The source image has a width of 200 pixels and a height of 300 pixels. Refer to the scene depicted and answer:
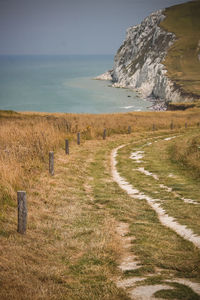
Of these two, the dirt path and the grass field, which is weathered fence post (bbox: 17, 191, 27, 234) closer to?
the grass field

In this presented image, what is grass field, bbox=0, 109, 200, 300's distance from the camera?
6.12 m

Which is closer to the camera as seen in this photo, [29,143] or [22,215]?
[22,215]

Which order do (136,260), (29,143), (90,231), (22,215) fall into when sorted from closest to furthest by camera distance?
(136,260)
(22,215)
(90,231)
(29,143)

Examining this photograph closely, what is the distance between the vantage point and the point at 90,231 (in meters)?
9.36

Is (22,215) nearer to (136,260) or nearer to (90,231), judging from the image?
(90,231)

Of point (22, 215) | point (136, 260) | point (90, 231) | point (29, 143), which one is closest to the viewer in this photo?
point (136, 260)

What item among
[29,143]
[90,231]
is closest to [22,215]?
[90,231]

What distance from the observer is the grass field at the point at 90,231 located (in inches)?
241

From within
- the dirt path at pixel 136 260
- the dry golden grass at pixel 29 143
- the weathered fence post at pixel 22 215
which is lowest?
the dirt path at pixel 136 260

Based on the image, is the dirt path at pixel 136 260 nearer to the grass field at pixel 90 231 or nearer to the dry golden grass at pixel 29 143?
the grass field at pixel 90 231

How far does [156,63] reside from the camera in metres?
199

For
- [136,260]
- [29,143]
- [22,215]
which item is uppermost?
[29,143]

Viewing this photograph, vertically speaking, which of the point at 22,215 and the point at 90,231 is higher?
the point at 22,215

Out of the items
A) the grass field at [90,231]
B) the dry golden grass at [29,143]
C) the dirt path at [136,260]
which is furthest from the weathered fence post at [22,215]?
the dirt path at [136,260]
